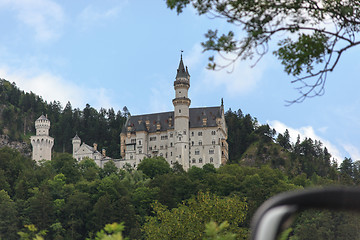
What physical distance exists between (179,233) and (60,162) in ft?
220

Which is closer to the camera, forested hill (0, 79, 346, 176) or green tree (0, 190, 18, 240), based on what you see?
green tree (0, 190, 18, 240)

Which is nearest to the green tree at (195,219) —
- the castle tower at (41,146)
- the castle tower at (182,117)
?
the castle tower at (182,117)

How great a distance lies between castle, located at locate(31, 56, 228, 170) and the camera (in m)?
138

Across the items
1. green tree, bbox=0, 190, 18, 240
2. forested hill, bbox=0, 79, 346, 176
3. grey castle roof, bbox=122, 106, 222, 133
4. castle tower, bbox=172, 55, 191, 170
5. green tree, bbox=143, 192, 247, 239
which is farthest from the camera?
forested hill, bbox=0, 79, 346, 176

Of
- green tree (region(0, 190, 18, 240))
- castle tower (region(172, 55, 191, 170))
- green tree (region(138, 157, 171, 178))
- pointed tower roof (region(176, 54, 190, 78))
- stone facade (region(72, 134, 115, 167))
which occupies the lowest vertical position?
green tree (region(0, 190, 18, 240))

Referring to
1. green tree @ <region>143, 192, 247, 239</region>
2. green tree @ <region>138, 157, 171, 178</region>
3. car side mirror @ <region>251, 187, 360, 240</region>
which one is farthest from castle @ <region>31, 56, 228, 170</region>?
car side mirror @ <region>251, 187, 360, 240</region>

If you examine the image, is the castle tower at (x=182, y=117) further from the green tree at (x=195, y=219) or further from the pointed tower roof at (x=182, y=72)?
the green tree at (x=195, y=219)

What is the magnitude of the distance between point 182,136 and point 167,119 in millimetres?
13811

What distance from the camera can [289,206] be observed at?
394 cm

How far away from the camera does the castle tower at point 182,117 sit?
136625 millimetres

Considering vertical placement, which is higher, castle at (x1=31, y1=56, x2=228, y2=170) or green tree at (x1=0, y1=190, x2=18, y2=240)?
castle at (x1=31, y1=56, x2=228, y2=170)

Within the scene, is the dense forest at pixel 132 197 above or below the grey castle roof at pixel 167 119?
below

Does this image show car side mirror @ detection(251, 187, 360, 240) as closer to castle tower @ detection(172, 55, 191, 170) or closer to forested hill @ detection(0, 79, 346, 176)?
castle tower @ detection(172, 55, 191, 170)

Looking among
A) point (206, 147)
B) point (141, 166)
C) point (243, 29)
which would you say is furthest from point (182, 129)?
point (243, 29)
